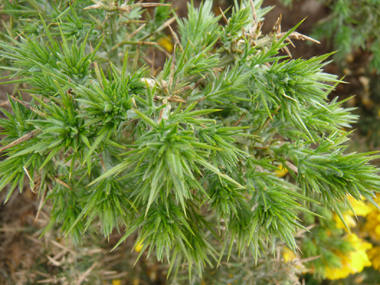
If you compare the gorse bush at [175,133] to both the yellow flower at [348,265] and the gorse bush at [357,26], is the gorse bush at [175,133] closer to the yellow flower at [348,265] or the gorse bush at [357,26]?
the yellow flower at [348,265]

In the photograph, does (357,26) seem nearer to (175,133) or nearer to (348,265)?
(348,265)

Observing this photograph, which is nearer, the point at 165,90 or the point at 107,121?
the point at 107,121

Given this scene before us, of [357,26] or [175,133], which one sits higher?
[357,26]

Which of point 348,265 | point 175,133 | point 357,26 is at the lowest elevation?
point 348,265

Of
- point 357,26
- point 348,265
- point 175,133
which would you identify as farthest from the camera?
point 357,26

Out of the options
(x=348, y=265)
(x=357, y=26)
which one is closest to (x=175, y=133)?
(x=348, y=265)

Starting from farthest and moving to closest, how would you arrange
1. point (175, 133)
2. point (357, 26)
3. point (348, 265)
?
point (357, 26) < point (348, 265) < point (175, 133)

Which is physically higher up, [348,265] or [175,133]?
[175,133]

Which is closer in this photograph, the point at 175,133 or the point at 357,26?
the point at 175,133

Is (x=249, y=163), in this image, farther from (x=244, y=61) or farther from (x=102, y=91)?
(x=102, y=91)

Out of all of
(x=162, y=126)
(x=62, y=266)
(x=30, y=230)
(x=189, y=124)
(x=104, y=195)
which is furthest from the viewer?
(x=30, y=230)

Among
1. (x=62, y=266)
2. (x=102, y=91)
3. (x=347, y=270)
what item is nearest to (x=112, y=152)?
(x=102, y=91)
